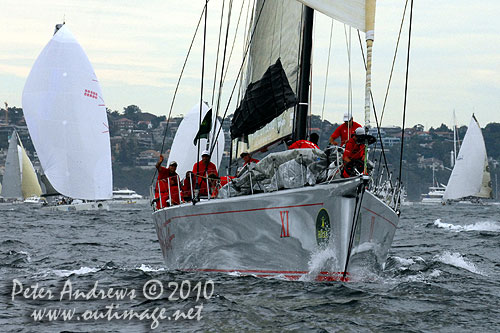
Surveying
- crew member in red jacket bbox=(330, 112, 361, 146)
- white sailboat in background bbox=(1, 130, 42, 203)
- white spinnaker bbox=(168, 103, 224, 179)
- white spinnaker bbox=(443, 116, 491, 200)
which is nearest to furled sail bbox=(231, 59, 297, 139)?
crew member in red jacket bbox=(330, 112, 361, 146)

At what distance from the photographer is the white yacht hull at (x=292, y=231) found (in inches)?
282

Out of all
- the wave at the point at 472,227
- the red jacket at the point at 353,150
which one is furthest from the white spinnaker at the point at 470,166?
the red jacket at the point at 353,150

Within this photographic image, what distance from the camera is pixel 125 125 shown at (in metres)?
156

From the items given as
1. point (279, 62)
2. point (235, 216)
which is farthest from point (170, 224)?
point (279, 62)

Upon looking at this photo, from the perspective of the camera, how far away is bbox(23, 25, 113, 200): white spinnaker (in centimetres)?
2938

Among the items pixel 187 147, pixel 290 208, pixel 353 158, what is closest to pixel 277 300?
pixel 290 208

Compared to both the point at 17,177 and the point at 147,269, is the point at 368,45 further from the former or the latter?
the point at 17,177

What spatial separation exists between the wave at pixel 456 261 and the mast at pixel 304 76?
2.84 m

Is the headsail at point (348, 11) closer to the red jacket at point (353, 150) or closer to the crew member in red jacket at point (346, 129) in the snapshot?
the red jacket at point (353, 150)

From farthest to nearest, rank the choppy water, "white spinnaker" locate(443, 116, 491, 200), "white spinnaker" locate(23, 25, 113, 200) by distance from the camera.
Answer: "white spinnaker" locate(443, 116, 491, 200) → "white spinnaker" locate(23, 25, 113, 200) → the choppy water

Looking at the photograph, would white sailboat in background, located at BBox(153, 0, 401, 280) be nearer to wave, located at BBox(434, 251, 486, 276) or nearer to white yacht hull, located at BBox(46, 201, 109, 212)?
wave, located at BBox(434, 251, 486, 276)

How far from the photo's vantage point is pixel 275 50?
32.0 feet

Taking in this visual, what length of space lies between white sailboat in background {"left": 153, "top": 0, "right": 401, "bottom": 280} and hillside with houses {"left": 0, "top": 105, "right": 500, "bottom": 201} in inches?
3667

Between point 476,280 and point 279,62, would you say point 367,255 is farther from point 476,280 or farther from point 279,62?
point 279,62
